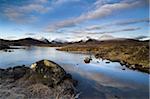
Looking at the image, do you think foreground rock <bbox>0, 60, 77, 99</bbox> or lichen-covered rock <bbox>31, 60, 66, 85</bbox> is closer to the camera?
foreground rock <bbox>0, 60, 77, 99</bbox>

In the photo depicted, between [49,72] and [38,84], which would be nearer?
[38,84]

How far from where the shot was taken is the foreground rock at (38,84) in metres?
10.5

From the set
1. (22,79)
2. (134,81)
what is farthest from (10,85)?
(134,81)

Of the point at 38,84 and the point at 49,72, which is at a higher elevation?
the point at 49,72

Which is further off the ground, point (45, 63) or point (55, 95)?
point (45, 63)

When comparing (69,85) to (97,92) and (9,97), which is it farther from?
(9,97)

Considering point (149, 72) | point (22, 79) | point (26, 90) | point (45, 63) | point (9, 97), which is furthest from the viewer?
point (149, 72)

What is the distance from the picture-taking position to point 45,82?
11977 mm

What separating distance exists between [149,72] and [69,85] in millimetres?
8862

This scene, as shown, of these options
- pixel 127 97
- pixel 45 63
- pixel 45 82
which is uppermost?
pixel 45 63

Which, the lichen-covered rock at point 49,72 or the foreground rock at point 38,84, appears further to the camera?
the lichen-covered rock at point 49,72

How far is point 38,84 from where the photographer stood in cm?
1166

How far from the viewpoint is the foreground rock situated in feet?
34.5

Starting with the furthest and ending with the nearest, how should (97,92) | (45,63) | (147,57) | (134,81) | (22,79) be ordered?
(147,57) → (134,81) → (45,63) → (22,79) → (97,92)
